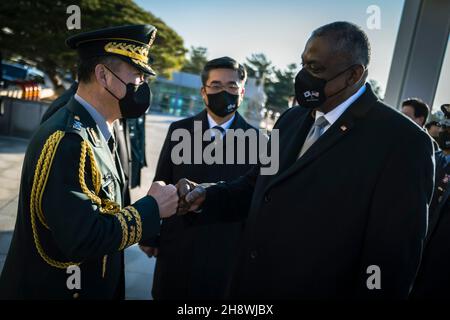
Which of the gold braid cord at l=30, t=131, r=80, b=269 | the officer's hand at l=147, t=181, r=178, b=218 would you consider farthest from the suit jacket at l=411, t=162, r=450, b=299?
the gold braid cord at l=30, t=131, r=80, b=269

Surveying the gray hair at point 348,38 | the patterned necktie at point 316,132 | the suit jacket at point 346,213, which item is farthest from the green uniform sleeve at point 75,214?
the gray hair at point 348,38

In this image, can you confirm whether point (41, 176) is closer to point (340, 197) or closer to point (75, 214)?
point (75, 214)

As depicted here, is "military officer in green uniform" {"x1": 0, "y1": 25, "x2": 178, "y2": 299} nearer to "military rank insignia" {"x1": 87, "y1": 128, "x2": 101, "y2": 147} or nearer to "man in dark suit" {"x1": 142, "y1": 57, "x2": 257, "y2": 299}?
"military rank insignia" {"x1": 87, "y1": 128, "x2": 101, "y2": 147}

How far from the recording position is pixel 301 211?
172 cm

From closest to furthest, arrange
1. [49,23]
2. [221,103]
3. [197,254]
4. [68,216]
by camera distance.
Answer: [68,216]
[197,254]
[221,103]
[49,23]

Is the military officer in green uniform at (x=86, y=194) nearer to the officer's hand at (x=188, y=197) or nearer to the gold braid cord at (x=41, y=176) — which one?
the gold braid cord at (x=41, y=176)

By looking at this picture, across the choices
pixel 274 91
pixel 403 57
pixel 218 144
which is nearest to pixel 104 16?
pixel 403 57

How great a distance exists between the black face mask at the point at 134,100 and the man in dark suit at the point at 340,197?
83 centimetres

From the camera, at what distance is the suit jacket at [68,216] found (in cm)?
152

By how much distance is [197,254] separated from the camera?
9.38 ft

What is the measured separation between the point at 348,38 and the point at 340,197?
0.78m

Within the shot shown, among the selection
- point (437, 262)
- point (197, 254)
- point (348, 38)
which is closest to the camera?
point (348, 38)

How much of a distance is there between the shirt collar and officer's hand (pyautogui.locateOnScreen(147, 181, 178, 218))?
405mm

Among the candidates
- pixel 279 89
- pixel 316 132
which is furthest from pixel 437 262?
pixel 279 89
